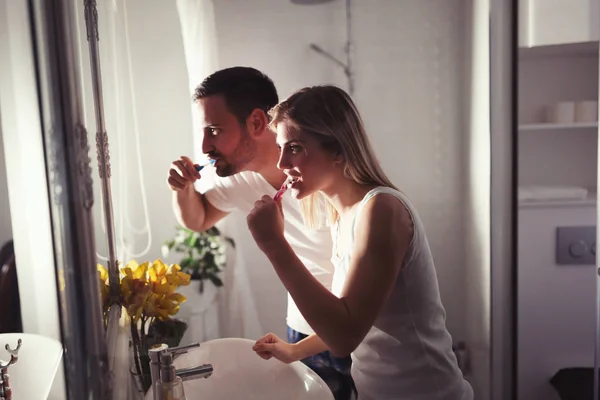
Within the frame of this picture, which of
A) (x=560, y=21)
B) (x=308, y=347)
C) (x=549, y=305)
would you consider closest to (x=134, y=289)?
(x=308, y=347)

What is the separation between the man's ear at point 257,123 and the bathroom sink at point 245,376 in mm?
343

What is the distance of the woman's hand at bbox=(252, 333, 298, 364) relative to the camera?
2.77ft

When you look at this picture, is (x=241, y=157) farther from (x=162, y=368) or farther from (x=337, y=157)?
(x=162, y=368)

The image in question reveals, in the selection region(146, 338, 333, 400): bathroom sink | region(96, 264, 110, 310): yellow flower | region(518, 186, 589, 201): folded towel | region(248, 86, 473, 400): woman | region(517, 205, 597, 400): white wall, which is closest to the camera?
region(96, 264, 110, 310): yellow flower

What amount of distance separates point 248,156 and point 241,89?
10 centimetres

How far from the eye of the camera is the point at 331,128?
0.76 metres

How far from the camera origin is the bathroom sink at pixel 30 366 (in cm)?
69

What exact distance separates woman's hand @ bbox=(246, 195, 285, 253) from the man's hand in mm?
119

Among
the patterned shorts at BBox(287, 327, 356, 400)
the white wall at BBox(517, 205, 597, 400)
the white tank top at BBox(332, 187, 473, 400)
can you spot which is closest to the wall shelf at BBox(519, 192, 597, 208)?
the white wall at BBox(517, 205, 597, 400)

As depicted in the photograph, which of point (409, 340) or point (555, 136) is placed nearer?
point (409, 340)

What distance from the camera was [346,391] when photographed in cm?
83

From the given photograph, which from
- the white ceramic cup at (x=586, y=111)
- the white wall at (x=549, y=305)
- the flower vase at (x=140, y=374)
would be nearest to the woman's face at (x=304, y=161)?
the flower vase at (x=140, y=374)

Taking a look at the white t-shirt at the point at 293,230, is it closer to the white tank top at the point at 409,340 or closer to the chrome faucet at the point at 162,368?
the white tank top at the point at 409,340

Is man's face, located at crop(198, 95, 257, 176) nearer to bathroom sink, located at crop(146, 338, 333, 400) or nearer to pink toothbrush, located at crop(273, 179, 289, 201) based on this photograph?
pink toothbrush, located at crop(273, 179, 289, 201)
